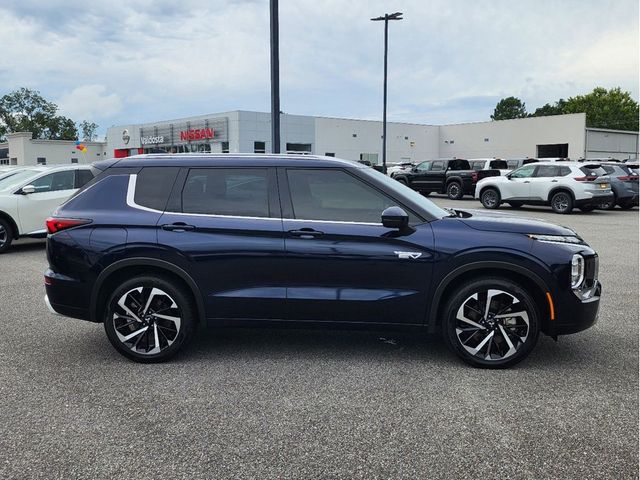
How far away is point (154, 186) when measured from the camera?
192 inches

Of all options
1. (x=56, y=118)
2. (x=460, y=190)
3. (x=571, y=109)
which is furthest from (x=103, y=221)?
(x=56, y=118)

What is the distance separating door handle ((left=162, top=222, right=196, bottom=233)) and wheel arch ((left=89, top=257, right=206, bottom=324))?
0.88 ft

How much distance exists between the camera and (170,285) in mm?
4680

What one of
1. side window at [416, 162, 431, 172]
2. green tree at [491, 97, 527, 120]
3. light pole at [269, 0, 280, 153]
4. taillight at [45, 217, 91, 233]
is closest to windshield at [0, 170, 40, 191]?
light pole at [269, 0, 280, 153]

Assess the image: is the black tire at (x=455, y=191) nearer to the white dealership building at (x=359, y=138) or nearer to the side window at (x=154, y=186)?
the side window at (x=154, y=186)

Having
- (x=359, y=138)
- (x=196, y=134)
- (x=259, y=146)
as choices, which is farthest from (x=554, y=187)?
(x=196, y=134)

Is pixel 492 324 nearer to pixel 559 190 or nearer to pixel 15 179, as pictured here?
pixel 15 179

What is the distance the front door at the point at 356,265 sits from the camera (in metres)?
4.49

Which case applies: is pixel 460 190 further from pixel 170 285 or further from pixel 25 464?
pixel 25 464

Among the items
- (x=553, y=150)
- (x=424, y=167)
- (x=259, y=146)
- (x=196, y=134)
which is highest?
(x=196, y=134)

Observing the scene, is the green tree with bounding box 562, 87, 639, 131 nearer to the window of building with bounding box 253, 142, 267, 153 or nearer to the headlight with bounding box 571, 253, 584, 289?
the window of building with bounding box 253, 142, 267, 153

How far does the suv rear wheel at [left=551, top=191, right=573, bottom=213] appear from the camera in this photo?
1842cm

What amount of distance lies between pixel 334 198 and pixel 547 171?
1648 centimetres

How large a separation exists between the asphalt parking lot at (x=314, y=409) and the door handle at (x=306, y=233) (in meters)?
1.06
